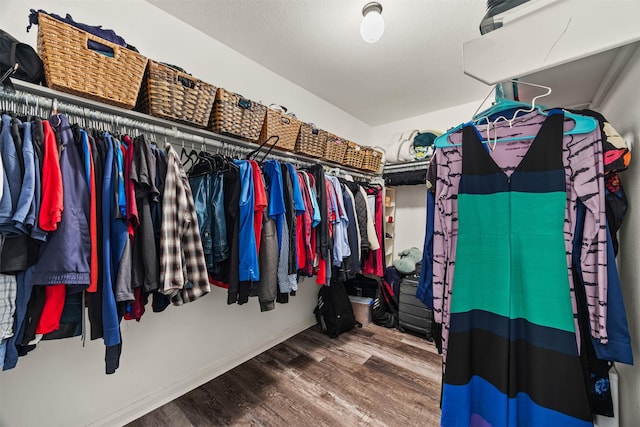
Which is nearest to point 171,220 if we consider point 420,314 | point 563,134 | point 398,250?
point 563,134

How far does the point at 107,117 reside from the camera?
1.12 metres

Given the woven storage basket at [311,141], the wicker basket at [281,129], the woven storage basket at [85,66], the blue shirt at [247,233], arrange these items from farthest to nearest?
1. the woven storage basket at [311,141]
2. the wicker basket at [281,129]
3. the blue shirt at [247,233]
4. the woven storage basket at [85,66]

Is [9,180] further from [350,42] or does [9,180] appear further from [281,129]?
[350,42]

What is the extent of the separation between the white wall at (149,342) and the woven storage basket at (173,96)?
0.54 meters

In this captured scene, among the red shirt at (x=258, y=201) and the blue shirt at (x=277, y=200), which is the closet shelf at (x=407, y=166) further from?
the red shirt at (x=258, y=201)

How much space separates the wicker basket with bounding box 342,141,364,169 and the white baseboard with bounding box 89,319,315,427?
1.91m

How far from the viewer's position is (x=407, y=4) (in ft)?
4.98

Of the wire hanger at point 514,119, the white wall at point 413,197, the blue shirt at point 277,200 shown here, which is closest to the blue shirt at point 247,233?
the blue shirt at point 277,200

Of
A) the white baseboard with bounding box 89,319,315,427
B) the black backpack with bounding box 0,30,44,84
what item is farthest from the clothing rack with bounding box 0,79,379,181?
the white baseboard with bounding box 89,319,315,427

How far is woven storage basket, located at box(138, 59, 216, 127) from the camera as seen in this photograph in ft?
4.00

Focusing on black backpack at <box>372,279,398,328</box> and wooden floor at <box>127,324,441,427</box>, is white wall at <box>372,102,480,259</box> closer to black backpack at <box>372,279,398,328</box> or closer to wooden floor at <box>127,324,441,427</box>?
black backpack at <box>372,279,398,328</box>

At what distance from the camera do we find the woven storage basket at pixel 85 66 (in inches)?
37.2

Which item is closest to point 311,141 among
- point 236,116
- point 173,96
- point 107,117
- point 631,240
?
point 236,116

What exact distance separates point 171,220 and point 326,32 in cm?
166
